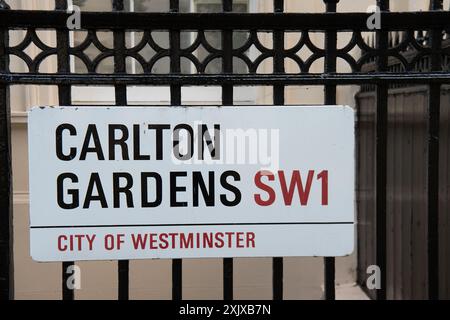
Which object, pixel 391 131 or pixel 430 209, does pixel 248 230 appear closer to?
pixel 430 209

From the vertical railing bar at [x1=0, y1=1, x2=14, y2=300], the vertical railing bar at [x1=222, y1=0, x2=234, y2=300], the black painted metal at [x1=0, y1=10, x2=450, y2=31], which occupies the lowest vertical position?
the vertical railing bar at [x1=0, y1=1, x2=14, y2=300]

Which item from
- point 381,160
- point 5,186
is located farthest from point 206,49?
point 5,186

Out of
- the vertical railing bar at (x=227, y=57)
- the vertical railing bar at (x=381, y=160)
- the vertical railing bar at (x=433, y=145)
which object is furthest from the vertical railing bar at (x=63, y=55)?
the vertical railing bar at (x=433, y=145)

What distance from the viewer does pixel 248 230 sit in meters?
2.25

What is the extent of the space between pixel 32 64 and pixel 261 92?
8.41ft

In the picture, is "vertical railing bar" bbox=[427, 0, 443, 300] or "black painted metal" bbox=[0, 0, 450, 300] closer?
"black painted metal" bbox=[0, 0, 450, 300]

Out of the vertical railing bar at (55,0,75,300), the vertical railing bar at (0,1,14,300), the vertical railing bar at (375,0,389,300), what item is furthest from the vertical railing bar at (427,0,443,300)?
the vertical railing bar at (0,1,14,300)

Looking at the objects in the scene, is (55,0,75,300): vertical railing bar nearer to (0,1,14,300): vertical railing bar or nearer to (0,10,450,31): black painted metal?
(0,10,450,31): black painted metal

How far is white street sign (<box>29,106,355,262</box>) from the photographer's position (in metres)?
2.21

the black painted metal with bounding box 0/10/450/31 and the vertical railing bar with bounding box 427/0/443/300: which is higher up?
the black painted metal with bounding box 0/10/450/31

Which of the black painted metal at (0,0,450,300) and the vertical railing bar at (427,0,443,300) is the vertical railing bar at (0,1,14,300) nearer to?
the black painted metal at (0,0,450,300)

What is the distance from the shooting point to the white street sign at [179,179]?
7.24 feet
